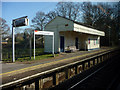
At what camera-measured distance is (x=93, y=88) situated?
5090mm

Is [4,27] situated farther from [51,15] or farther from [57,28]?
[51,15]

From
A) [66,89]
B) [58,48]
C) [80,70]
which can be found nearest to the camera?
[66,89]

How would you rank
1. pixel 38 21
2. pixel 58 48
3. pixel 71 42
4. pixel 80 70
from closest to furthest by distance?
pixel 80 70, pixel 58 48, pixel 71 42, pixel 38 21

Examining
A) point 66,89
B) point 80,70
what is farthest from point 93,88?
point 80,70

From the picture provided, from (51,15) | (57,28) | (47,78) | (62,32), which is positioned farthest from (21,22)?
(51,15)

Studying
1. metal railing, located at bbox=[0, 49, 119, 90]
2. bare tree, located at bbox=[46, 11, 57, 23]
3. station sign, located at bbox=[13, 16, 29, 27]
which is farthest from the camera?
bare tree, located at bbox=[46, 11, 57, 23]

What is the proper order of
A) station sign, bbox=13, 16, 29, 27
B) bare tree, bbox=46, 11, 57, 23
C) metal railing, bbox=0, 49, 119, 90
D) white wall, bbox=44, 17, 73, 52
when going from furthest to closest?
bare tree, bbox=46, 11, 57, 23
white wall, bbox=44, 17, 73, 52
station sign, bbox=13, 16, 29, 27
metal railing, bbox=0, 49, 119, 90

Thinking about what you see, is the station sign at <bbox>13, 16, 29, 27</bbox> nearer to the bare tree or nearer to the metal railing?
the metal railing

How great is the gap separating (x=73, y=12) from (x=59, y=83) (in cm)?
3276

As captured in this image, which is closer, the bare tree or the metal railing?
the metal railing

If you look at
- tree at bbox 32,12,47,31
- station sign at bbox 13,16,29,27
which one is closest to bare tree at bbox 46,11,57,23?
tree at bbox 32,12,47,31

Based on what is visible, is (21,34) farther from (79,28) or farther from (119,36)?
(119,36)

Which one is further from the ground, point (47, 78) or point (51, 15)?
point (51, 15)

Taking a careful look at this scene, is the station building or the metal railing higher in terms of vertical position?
the station building
